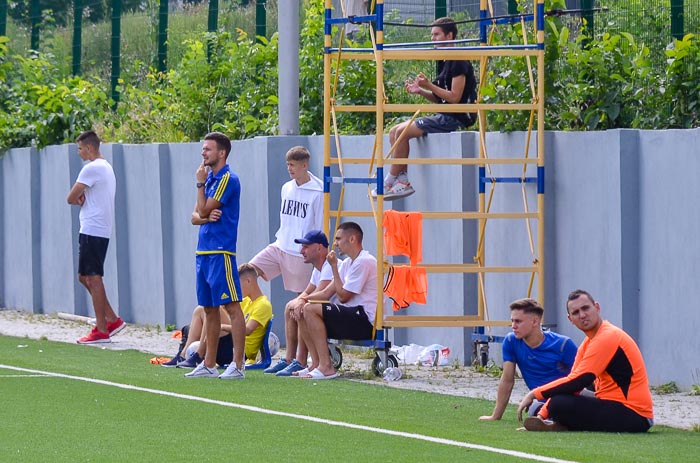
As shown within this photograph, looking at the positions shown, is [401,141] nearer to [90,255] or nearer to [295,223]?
[295,223]

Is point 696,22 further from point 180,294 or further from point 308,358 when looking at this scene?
point 180,294

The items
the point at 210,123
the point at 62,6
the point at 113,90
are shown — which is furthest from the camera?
the point at 62,6

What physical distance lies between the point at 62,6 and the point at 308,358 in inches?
859

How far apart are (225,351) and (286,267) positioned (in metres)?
1.24

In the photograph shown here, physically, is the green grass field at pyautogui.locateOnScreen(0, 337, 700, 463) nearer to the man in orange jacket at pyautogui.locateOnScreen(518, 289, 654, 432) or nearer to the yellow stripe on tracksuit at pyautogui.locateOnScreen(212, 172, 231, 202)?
the man in orange jacket at pyautogui.locateOnScreen(518, 289, 654, 432)

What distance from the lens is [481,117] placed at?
14.1 meters

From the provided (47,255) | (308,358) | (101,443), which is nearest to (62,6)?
(47,255)

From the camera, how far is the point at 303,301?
13500 millimetres

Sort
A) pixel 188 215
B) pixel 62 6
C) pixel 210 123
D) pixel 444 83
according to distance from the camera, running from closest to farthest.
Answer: pixel 444 83
pixel 188 215
pixel 210 123
pixel 62 6

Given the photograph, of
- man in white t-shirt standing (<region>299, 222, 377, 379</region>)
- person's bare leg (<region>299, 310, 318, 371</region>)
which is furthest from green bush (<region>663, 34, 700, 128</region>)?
person's bare leg (<region>299, 310, 318, 371</region>)

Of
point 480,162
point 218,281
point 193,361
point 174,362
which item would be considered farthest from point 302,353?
point 480,162

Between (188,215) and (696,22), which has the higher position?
(696,22)

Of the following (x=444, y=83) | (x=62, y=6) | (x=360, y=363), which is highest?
(x=62, y=6)

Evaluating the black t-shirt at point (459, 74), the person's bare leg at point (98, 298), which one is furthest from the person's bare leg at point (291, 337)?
the person's bare leg at point (98, 298)
